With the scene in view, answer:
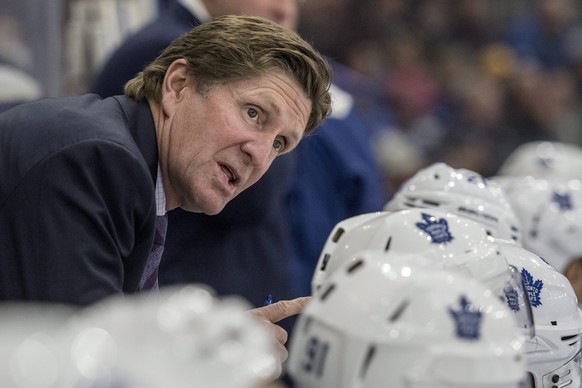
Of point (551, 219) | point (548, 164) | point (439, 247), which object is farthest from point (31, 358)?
point (548, 164)

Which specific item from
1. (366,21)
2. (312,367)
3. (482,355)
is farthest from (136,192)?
(366,21)

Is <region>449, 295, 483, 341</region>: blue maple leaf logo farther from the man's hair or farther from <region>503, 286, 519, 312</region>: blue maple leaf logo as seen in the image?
the man's hair

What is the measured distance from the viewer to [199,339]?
4.90 ft

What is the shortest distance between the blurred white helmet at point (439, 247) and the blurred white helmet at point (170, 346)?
2.74 feet

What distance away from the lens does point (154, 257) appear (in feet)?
9.41

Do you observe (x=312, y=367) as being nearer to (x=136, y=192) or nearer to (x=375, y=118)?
(x=136, y=192)

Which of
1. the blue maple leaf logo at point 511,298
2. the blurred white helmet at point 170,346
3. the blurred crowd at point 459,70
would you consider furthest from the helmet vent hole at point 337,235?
the blurred crowd at point 459,70

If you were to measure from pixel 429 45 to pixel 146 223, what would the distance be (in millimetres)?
6327

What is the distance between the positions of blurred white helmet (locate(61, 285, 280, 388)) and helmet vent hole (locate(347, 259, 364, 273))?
44 cm

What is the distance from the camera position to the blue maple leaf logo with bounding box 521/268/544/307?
275 centimetres

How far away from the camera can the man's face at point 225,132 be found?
8.79 feet

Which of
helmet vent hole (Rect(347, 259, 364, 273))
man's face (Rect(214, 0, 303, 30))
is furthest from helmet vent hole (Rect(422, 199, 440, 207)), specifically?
helmet vent hole (Rect(347, 259, 364, 273))

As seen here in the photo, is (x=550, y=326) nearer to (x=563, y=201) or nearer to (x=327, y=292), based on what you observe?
(x=327, y=292)

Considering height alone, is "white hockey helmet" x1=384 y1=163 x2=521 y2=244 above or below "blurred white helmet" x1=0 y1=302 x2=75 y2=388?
below
